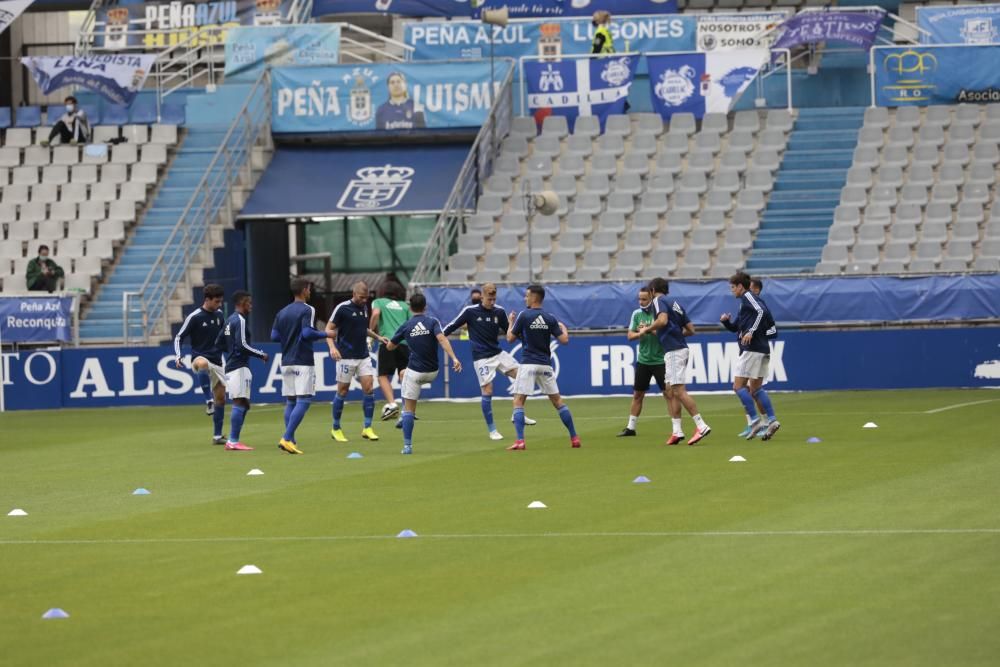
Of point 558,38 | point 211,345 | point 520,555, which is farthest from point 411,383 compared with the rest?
point 558,38

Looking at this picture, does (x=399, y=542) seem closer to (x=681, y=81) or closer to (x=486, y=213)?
(x=486, y=213)

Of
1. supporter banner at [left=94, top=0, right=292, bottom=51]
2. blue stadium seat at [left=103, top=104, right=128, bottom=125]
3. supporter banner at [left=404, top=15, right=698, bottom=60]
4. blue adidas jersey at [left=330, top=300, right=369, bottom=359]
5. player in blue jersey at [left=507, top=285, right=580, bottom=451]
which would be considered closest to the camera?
player in blue jersey at [left=507, top=285, right=580, bottom=451]

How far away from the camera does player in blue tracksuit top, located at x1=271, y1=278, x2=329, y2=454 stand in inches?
884

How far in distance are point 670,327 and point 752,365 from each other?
1112 millimetres

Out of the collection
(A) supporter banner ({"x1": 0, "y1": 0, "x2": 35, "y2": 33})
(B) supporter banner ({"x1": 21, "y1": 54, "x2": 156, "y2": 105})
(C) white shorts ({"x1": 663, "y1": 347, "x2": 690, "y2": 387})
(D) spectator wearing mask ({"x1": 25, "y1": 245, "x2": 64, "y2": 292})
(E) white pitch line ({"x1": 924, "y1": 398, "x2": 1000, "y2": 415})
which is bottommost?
(E) white pitch line ({"x1": 924, "y1": 398, "x2": 1000, "y2": 415})

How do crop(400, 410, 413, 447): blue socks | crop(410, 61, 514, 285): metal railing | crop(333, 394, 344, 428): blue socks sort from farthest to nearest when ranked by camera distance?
crop(410, 61, 514, 285): metal railing, crop(333, 394, 344, 428): blue socks, crop(400, 410, 413, 447): blue socks

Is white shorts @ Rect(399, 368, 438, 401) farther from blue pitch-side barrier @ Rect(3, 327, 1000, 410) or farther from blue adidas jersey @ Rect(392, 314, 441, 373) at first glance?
blue pitch-side barrier @ Rect(3, 327, 1000, 410)

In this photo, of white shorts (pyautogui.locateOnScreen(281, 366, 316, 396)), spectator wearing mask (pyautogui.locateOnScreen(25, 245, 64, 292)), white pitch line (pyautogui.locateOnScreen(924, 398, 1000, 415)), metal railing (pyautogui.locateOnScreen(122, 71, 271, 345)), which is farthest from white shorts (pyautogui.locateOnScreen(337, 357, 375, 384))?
spectator wearing mask (pyautogui.locateOnScreen(25, 245, 64, 292))

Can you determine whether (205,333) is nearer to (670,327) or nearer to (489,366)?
(489,366)

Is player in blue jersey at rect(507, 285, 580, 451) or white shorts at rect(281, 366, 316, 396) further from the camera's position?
white shorts at rect(281, 366, 316, 396)

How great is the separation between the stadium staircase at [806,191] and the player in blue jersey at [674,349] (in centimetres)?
1433

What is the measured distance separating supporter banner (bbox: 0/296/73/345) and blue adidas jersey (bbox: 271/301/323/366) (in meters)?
14.1

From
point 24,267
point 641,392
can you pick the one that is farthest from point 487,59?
point 641,392

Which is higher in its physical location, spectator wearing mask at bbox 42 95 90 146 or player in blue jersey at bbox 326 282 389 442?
spectator wearing mask at bbox 42 95 90 146
